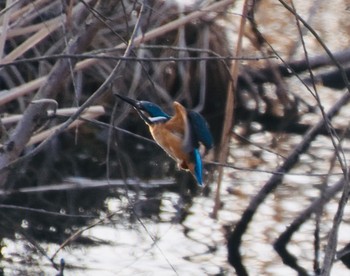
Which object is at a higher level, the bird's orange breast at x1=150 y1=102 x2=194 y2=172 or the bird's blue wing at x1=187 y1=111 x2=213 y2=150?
the bird's blue wing at x1=187 y1=111 x2=213 y2=150

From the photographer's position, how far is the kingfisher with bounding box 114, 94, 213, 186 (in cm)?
226

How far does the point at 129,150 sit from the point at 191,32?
55 centimetres

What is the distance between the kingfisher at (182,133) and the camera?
7.41ft

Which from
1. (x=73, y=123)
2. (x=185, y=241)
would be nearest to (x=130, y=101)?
(x=73, y=123)

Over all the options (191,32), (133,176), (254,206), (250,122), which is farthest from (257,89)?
(254,206)

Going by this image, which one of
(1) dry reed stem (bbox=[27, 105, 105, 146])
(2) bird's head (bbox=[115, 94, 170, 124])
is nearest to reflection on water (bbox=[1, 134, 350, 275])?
(1) dry reed stem (bbox=[27, 105, 105, 146])

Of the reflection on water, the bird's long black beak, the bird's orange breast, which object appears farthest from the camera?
the reflection on water

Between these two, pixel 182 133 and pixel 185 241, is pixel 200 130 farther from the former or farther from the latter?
pixel 185 241

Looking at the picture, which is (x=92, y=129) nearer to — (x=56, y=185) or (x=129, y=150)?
(x=129, y=150)

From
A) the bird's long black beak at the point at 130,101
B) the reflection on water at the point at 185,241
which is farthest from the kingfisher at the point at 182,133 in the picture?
the reflection on water at the point at 185,241

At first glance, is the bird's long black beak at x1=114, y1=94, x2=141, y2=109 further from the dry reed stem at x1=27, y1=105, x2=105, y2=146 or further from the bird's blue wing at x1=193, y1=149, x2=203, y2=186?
the dry reed stem at x1=27, y1=105, x2=105, y2=146

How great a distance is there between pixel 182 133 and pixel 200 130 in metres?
0.12

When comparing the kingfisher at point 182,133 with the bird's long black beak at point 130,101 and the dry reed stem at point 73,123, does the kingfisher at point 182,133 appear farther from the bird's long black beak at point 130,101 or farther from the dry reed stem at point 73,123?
the dry reed stem at point 73,123

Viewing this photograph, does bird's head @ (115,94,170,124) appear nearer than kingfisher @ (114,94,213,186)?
No
